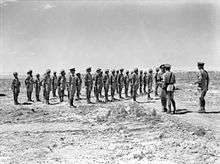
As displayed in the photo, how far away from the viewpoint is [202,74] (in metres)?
16.0

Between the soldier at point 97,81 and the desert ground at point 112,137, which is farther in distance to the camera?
the soldier at point 97,81

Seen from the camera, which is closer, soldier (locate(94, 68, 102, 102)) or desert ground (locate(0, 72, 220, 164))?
desert ground (locate(0, 72, 220, 164))

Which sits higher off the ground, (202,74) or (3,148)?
(202,74)

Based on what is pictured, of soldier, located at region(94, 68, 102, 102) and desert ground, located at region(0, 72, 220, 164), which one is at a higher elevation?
soldier, located at region(94, 68, 102, 102)

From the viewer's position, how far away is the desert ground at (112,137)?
32.0 feet

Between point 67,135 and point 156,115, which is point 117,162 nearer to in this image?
point 67,135

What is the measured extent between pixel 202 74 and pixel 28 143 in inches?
301

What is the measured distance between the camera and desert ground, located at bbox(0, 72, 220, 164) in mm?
9758

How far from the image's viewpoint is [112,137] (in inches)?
493

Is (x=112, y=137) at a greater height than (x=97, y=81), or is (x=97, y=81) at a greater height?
(x=97, y=81)

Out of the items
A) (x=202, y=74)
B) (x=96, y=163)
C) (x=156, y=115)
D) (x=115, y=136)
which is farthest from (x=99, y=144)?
(x=202, y=74)

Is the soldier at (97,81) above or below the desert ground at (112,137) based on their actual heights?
above

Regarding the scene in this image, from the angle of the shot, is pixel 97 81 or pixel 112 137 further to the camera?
pixel 97 81

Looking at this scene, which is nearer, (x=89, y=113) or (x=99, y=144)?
(x=99, y=144)
